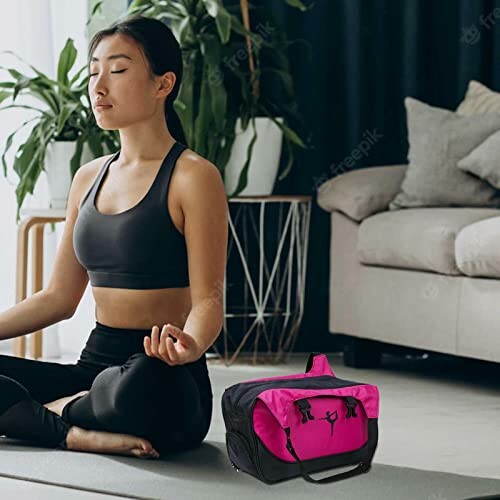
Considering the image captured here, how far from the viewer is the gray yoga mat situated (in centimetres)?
182

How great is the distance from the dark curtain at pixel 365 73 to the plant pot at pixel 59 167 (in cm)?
86

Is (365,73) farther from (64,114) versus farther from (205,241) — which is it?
(205,241)

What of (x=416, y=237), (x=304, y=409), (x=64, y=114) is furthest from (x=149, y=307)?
(x=64, y=114)

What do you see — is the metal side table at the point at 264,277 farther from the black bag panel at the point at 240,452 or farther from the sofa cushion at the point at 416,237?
the black bag panel at the point at 240,452

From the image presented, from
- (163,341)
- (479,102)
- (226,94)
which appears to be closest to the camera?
(163,341)

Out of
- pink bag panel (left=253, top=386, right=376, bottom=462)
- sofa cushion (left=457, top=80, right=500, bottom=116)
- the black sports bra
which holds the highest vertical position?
sofa cushion (left=457, top=80, right=500, bottom=116)

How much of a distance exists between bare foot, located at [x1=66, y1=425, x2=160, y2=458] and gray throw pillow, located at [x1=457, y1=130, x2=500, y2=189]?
1.61m

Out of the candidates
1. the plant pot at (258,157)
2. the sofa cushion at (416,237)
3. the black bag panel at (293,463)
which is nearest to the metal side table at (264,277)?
the plant pot at (258,157)

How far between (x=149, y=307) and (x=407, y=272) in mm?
1312

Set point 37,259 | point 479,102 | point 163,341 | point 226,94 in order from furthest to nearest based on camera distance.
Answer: point 479,102 < point 226,94 < point 37,259 < point 163,341

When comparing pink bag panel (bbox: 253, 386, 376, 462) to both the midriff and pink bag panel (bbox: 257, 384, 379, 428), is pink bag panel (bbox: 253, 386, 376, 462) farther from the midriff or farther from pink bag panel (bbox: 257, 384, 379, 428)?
the midriff

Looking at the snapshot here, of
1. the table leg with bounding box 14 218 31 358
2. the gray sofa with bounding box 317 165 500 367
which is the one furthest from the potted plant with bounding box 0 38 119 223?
the gray sofa with bounding box 317 165 500 367

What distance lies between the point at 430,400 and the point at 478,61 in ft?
5.10

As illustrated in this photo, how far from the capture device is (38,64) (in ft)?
12.1
